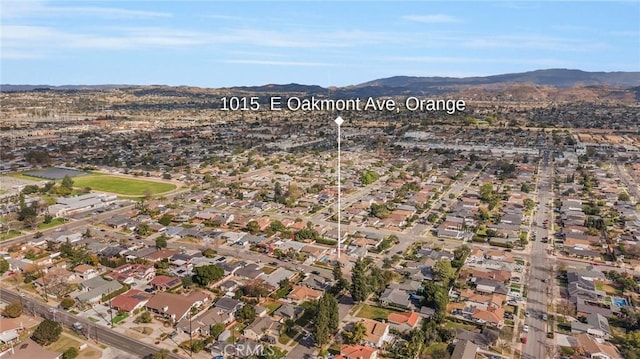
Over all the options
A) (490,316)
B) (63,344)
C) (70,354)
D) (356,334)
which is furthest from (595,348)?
(63,344)

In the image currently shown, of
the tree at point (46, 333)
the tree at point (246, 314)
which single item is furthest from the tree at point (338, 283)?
the tree at point (46, 333)

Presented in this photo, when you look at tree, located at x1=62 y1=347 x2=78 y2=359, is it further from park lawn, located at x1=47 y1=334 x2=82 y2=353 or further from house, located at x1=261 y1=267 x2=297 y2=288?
house, located at x1=261 y1=267 x2=297 y2=288

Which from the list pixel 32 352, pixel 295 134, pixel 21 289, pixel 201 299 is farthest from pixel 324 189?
pixel 295 134

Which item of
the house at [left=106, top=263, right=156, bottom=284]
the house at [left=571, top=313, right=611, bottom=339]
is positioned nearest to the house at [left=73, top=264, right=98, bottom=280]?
the house at [left=106, top=263, right=156, bottom=284]

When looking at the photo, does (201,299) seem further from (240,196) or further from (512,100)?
(512,100)

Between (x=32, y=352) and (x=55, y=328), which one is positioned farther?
(x=55, y=328)

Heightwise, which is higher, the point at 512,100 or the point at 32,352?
the point at 512,100
